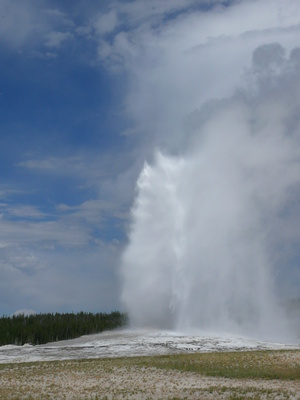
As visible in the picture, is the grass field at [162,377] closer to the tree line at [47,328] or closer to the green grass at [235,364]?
the green grass at [235,364]

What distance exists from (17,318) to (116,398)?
253 feet

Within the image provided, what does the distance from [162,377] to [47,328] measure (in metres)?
55.3

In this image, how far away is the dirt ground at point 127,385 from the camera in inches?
1097

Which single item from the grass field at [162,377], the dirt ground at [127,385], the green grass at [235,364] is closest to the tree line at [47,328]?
the green grass at [235,364]

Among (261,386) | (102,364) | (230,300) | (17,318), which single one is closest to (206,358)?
(102,364)

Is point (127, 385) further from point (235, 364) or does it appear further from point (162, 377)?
point (235, 364)

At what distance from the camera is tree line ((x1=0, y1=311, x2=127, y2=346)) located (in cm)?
7981

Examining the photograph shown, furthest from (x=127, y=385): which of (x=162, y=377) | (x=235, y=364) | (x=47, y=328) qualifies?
(x=47, y=328)

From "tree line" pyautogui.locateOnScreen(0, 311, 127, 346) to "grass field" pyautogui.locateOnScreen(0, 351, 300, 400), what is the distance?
1416 inches

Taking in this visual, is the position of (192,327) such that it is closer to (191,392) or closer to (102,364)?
(102,364)

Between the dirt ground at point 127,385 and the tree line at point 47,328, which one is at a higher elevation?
the tree line at point 47,328

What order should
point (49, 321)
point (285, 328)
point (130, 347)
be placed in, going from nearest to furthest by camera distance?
point (130, 347), point (285, 328), point (49, 321)

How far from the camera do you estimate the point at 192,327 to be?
66312 millimetres

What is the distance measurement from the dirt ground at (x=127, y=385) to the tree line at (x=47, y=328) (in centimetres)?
3896
